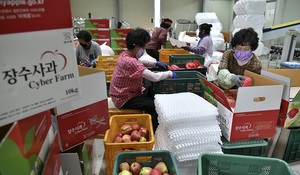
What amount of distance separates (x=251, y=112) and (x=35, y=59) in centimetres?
133

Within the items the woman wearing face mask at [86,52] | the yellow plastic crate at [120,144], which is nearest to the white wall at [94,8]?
the woman wearing face mask at [86,52]

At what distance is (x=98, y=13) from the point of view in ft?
28.3

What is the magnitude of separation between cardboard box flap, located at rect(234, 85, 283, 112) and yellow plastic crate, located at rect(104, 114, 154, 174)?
2.19 feet

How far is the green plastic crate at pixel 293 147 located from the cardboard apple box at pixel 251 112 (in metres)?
0.31

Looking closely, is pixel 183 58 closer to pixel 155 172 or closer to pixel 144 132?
pixel 144 132

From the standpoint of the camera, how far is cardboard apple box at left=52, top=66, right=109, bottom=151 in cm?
122

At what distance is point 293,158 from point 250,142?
646mm

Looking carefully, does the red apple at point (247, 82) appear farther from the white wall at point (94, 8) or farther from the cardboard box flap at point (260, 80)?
the white wall at point (94, 8)

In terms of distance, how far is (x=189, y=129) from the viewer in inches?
53.4

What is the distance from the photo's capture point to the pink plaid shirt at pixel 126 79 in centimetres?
197

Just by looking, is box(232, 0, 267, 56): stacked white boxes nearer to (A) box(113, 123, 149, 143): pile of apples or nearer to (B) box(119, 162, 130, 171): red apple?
(A) box(113, 123, 149, 143): pile of apples

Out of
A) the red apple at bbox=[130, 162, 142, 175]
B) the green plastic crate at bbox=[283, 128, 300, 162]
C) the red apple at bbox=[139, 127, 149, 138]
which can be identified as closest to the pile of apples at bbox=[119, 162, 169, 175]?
the red apple at bbox=[130, 162, 142, 175]

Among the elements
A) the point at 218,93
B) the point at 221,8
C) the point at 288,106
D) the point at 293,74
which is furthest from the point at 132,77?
the point at 221,8

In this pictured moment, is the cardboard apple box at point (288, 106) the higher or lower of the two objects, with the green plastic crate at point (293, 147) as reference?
higher
